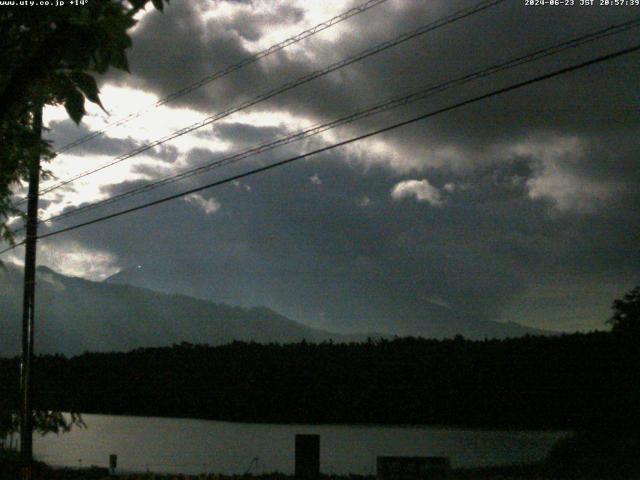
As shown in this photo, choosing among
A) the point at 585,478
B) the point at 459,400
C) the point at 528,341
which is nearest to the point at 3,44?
the point at 585,478

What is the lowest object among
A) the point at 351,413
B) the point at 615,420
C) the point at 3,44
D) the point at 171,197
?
the point at 351,413

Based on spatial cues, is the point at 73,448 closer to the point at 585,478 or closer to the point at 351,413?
the point at 585,478

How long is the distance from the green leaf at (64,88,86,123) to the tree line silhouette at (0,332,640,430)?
49.0 meters

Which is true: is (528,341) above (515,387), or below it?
above

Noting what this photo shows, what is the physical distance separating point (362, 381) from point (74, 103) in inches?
2917

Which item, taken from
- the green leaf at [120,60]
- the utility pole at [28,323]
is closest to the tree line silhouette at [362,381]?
the utility pole at [28,323]

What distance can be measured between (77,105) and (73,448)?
1729 inches

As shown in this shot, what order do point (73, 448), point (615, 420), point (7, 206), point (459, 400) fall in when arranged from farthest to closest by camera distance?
point (459, 400) → point (73, 448) → point (615, 420) → point (7, 206)

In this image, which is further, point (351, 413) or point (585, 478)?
point (351, 413)

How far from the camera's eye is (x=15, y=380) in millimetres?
29844

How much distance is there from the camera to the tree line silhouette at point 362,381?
61656 millimetres

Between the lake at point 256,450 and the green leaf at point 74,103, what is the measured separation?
76.4 ft

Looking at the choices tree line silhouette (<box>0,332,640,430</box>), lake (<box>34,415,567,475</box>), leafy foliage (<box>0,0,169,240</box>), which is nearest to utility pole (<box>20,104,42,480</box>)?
lake (<box>34,415,567,475</box>)

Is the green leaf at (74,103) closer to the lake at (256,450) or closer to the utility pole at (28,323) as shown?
the utility pole at (28,323)
